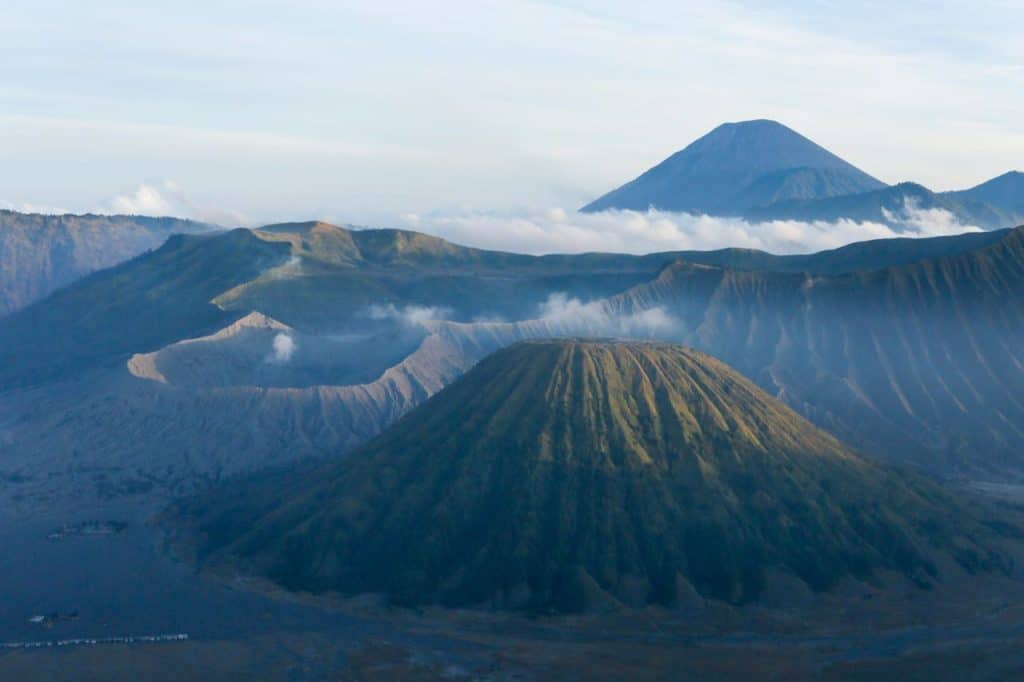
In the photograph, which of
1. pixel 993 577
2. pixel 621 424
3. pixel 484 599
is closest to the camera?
pixel 484 599

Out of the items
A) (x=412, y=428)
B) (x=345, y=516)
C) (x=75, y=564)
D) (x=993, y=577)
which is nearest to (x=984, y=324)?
(x=993, y=577)

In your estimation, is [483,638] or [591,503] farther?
[591,503]

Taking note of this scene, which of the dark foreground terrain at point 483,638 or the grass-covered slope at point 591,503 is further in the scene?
the grass-covered slope at point 591,503

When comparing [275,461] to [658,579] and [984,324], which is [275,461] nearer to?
[658,579]

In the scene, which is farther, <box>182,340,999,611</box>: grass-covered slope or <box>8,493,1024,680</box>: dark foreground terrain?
<box>182,340,999,611</box>: grass-covered slope

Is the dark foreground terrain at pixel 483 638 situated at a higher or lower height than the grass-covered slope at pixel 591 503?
lower

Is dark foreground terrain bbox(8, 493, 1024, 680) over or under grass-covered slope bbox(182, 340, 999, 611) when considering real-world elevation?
under

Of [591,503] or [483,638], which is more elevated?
[591,503]

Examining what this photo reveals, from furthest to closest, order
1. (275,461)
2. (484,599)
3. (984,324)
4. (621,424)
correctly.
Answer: (984,324) < (275,461) < (621,424) < (484,599)
